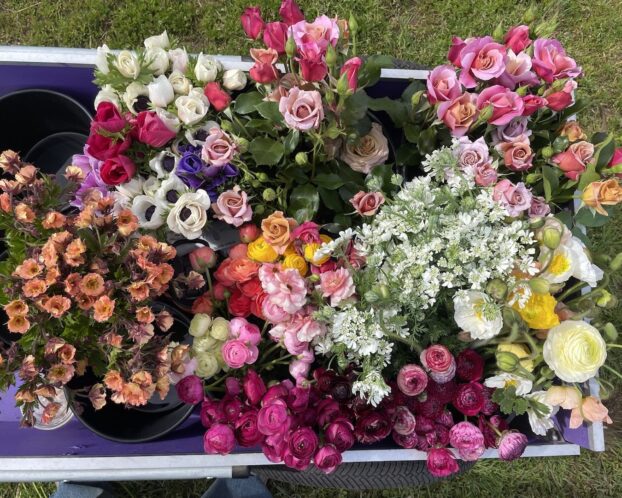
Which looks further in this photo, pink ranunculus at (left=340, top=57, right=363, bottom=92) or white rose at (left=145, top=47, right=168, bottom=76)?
white rose at (left=145, top=47, right=168, bottom=76)

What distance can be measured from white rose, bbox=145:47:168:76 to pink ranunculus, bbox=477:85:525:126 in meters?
0.59

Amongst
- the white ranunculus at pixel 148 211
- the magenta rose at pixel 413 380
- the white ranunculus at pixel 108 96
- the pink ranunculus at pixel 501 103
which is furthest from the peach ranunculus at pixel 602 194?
the white ranunculus at pixel 108 96

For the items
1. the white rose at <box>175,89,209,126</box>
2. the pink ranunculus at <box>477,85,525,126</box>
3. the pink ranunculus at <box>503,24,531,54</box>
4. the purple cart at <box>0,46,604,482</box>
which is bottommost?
the purple cart at <box>0,46,604,482</box>

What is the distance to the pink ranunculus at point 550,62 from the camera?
3.22 feet

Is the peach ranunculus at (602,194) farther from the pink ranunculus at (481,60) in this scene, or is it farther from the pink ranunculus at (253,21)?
the pink ranunculus at (253,21)

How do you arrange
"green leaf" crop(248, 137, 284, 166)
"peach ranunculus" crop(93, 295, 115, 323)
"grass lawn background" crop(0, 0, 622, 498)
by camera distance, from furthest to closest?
"grass lawn background" crop(0, 0, 622, 498) → "green leaf" crop(248, 137, 284, 166) → "peach ranunculus" crop(93, 295, 115, 323)

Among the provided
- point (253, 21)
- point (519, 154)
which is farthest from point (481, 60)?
point (253, 21)

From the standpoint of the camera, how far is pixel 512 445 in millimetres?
929

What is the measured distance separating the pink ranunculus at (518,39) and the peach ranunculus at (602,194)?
300 mm

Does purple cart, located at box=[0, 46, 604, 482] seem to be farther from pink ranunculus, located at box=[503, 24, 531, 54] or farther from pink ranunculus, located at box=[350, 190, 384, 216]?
pink ranunculus, located at box=[350, 190, 384, 216]

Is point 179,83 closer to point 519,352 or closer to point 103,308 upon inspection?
point 103,308

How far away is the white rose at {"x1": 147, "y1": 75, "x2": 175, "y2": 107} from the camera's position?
3.02 ft

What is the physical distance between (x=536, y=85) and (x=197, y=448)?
100 centimetres

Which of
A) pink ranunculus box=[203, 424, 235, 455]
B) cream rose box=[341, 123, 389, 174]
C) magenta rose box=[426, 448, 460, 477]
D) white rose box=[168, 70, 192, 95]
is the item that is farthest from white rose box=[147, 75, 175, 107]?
magenta rose box=[426, 448, 460, 477]
